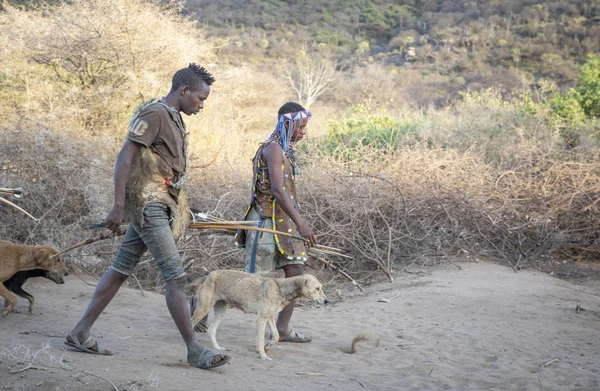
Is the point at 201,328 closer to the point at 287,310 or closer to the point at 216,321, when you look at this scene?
the point at 216,321

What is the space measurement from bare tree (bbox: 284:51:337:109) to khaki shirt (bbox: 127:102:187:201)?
23.3 metres

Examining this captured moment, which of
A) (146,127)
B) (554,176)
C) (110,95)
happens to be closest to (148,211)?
(146,127)

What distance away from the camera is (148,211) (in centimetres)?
412

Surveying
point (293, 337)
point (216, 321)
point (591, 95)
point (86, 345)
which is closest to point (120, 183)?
point (86, 345)

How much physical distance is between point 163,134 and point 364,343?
265 centimetres

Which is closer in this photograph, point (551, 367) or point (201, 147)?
point (551, 367)

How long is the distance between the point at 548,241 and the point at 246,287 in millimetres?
6135

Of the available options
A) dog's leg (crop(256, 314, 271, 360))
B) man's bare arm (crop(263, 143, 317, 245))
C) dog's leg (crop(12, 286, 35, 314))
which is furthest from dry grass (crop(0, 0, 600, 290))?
man's bare arm (crop(263, 143, 317, 245))

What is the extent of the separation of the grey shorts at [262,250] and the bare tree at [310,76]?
22.5m

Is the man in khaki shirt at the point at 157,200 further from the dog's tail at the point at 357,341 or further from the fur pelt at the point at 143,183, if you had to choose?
the dog's tail at the point at 357,341

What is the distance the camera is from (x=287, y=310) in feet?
17.6

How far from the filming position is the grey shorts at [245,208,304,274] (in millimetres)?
5129

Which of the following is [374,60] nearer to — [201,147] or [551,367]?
[201,147]

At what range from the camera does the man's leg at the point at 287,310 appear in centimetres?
525
